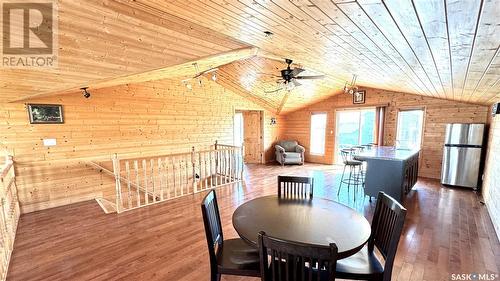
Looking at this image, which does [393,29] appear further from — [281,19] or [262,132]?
[262,132]

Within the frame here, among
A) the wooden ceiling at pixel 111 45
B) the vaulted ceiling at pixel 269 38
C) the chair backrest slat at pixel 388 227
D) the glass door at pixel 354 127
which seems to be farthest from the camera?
the glass door at pixel 354 127

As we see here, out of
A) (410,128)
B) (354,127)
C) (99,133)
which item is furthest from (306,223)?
(354,127)

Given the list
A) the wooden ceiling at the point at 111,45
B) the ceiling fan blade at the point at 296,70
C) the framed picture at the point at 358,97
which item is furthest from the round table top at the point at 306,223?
the framed picture at the point at 358,97

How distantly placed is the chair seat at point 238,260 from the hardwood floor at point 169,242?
54cm

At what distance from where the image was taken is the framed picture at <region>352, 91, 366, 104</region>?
23.1 ft

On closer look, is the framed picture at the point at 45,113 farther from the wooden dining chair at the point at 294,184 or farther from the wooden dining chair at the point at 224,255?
the wooden dining chair at the point at 294,184

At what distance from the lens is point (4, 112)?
145 inches

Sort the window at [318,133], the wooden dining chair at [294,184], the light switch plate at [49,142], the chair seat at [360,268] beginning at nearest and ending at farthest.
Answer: the chair seat at [360,268]
the wooden dining chair at [294,184]
the light switch plate at [49,142]
the window at [318,133]

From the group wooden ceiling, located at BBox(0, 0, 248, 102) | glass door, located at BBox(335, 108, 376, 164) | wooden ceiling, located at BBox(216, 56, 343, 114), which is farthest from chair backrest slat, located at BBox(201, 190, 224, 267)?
glass door, located at BBox(335, 108, 376, 164)

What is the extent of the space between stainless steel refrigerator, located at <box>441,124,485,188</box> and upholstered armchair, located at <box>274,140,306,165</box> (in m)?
4.01

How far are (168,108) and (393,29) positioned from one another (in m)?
5.20

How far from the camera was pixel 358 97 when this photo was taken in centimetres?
713

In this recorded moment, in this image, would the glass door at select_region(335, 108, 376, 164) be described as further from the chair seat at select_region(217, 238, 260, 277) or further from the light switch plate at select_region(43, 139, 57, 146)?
the light switch plate at select_region(43, 139, 57, 146)

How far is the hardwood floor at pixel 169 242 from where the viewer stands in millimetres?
2252
